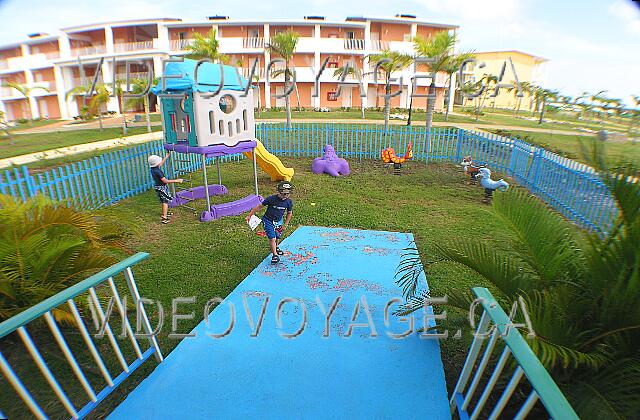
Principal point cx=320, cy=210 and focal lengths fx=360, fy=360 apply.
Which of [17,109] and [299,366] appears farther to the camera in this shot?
[17,109]

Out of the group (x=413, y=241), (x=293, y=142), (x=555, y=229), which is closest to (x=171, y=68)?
(x=413, y=241)

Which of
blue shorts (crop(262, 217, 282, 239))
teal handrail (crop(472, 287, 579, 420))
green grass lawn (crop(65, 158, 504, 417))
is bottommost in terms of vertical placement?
green grass lawn (crop(65, 158, 504, 417))

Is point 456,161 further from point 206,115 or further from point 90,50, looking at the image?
point 90,50

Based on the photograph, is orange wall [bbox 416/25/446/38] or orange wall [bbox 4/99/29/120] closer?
orange wall [bbox 416/25/446/38]

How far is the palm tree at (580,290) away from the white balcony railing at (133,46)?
3566cm

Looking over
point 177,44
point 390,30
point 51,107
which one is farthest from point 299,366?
point 51,107

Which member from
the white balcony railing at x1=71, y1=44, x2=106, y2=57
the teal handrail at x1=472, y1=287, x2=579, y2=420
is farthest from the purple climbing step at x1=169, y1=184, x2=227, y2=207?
the white balcony railing at x1=71, y1=44, x2=106, y2=57

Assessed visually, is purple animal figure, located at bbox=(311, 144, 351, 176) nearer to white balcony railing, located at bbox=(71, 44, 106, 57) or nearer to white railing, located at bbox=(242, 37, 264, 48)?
white railing, located at bbox=(242, 37, 264, 48)

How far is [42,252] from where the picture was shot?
10.9 feet

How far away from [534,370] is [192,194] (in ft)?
26.1

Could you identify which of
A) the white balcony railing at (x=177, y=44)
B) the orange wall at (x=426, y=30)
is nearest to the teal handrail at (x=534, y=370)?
the white balcony railing at (x=177, y=44)

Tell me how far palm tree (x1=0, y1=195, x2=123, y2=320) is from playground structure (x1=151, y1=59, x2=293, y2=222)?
3.44 m

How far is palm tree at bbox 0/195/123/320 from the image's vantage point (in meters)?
3.15

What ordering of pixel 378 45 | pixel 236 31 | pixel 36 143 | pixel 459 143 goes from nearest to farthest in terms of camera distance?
pixel 459 143 → pixel 36 143 → pixel 236 31 → pixel 378 45
